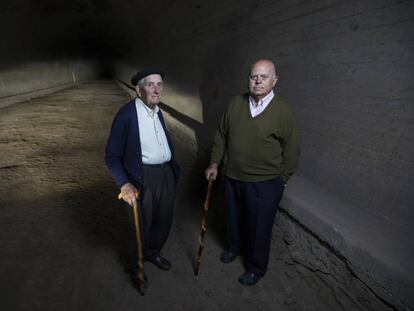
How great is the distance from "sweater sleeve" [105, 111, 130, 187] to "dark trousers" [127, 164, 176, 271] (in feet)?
0.69

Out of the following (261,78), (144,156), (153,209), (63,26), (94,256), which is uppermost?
(63,26)

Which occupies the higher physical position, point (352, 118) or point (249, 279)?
point (352, 118)

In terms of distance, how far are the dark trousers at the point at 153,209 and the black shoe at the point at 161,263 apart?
11 cm

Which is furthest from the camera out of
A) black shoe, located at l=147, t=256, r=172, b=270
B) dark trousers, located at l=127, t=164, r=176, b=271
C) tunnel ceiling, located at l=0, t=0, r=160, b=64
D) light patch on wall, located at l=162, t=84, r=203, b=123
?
tunnel ceiling, located at l=0, t=0, r=160, b=64

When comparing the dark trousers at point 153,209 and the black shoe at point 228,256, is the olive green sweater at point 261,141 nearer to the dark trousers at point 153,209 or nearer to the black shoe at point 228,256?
the dark trousers at point 153,209

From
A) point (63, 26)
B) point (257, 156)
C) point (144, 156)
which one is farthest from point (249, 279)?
point (63, 26)

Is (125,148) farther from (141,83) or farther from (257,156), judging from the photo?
(257,156)

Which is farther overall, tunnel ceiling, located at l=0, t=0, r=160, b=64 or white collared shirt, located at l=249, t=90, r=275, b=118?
tunnel ceiling, located at l=0, t=0, r=160, b=64

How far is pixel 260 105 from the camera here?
95.0 inches

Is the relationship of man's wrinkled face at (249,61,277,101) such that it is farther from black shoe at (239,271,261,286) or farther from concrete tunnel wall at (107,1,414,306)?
black shoe at (239,271,261,286)

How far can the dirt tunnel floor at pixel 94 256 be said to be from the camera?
259 centimetres

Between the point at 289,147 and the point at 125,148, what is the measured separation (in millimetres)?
1385

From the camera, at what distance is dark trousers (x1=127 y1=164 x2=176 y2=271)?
252cm

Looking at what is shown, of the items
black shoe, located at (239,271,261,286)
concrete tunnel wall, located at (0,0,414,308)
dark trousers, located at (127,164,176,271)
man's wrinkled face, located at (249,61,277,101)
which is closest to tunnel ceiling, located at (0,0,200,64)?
concrete tunnel wall, located at (0,0,414,308)
